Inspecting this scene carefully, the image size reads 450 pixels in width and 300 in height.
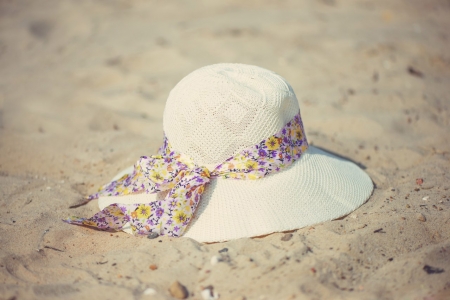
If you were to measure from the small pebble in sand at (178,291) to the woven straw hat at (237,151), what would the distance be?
1.26ft

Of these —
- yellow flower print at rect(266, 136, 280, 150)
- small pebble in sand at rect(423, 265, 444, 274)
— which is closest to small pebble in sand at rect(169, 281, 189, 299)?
yellow flower print at rect(266, 136, 280, 150)

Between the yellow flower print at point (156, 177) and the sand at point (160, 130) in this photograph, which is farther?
the yellow flower print at point (156, 177)

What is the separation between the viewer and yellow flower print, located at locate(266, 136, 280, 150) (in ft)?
8.55

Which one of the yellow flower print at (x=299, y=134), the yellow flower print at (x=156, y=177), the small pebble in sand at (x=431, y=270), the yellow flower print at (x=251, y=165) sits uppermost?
the yellow flower print at (x=299, y=134)

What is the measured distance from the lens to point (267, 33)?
19.6 feet

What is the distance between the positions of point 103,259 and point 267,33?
14.1 feet

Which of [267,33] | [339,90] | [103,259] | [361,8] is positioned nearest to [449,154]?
[339,90]

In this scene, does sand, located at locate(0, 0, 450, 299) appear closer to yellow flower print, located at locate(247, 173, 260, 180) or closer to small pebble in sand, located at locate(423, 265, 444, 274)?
small pebble in sand, located at locate(423, 265, 444, 274)

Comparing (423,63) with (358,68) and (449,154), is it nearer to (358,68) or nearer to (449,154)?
(358,68)

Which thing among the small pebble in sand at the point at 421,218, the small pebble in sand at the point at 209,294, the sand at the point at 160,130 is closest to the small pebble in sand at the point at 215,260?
the sand at the point at 160,130

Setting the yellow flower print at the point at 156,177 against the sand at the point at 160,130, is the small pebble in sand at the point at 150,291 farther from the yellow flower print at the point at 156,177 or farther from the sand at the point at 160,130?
the yellow flower print at the point at 156,177

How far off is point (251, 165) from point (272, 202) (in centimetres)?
23

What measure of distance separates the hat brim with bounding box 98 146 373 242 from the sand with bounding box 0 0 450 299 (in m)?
0.08

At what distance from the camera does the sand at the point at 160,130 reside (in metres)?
2.18
